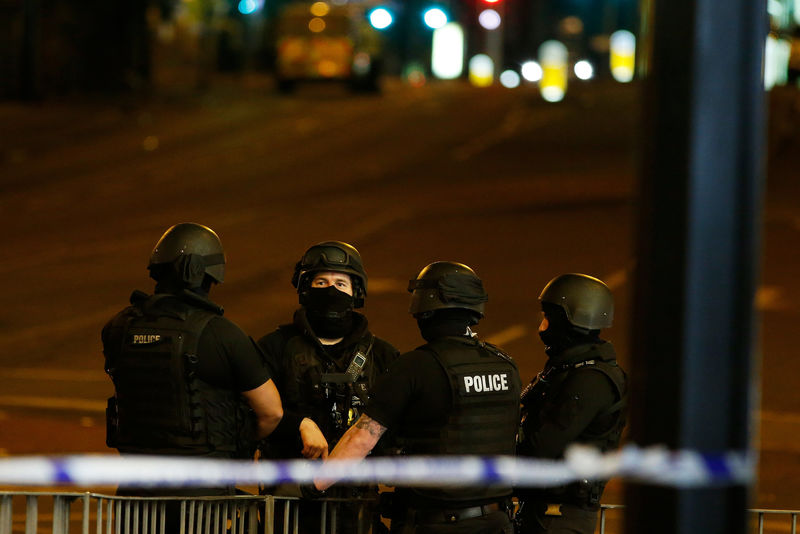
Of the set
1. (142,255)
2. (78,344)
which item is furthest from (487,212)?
(78,344)

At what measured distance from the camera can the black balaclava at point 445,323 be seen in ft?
18.2

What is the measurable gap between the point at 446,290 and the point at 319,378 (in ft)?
3.14

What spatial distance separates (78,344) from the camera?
50.2 ft

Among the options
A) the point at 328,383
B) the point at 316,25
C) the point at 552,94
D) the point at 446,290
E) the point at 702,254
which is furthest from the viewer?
the point at 552,94

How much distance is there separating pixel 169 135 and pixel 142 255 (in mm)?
15754

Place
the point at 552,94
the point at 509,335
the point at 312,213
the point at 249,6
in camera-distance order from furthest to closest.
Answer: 1. the point at 249,6
2. the point at 552,94
3. the point at 312,213
4. the point at 509,335

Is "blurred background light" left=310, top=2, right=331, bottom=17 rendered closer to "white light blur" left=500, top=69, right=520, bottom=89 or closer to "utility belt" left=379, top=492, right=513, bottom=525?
"white light blur" left=500, top=69, right=520, bottom=89

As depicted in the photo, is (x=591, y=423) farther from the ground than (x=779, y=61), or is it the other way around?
(x=779, y=61)

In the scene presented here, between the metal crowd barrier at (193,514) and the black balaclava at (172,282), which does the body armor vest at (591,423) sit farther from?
the black balaclava at (172,282)

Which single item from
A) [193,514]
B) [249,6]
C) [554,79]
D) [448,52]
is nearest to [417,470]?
[193,514]

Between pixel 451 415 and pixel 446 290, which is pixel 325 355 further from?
pixel 451 415

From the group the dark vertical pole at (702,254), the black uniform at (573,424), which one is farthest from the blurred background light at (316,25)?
the dark vertical pole at (702,254)

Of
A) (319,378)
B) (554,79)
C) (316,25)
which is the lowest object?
(319,378)

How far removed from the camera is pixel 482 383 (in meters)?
5.41
